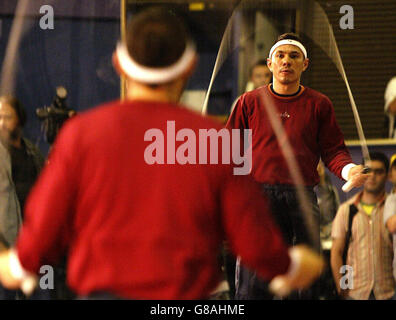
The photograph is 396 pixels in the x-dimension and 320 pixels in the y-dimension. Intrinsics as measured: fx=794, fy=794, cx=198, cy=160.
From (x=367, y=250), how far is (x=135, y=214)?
2.85 metres

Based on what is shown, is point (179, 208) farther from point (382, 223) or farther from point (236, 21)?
point (236, 21)

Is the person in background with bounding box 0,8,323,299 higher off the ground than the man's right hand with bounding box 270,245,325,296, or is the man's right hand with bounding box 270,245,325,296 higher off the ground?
the person in background with bounding box 0,8,323,299

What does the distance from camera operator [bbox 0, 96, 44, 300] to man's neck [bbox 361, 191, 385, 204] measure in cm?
175

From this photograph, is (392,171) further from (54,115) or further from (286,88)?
(54,115)

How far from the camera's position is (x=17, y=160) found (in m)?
4.13

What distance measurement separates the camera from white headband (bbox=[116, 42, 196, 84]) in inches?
67.1

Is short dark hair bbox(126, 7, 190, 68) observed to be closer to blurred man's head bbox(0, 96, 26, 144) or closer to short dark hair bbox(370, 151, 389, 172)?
blurred man's head bbox(0, 96, 26, 144)

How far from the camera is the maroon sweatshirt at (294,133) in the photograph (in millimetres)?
3475

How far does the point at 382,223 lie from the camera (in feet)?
13.9

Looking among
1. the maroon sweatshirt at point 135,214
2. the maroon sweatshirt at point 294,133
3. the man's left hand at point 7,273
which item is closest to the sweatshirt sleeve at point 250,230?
the maroon sweatshirt at point 135,214

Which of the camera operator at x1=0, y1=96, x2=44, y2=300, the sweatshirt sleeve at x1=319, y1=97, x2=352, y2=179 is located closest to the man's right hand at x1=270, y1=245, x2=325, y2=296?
the sweatshirt sleeve at x1=319, y1=97, x2=352, y2=179

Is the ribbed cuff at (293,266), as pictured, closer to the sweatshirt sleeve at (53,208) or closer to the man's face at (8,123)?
the sweatshirt sleeve at (53,208)

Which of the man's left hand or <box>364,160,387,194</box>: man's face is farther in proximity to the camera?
<box>364,160,387,194</box>: man's face

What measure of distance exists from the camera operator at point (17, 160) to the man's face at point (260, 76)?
1.25 meters
